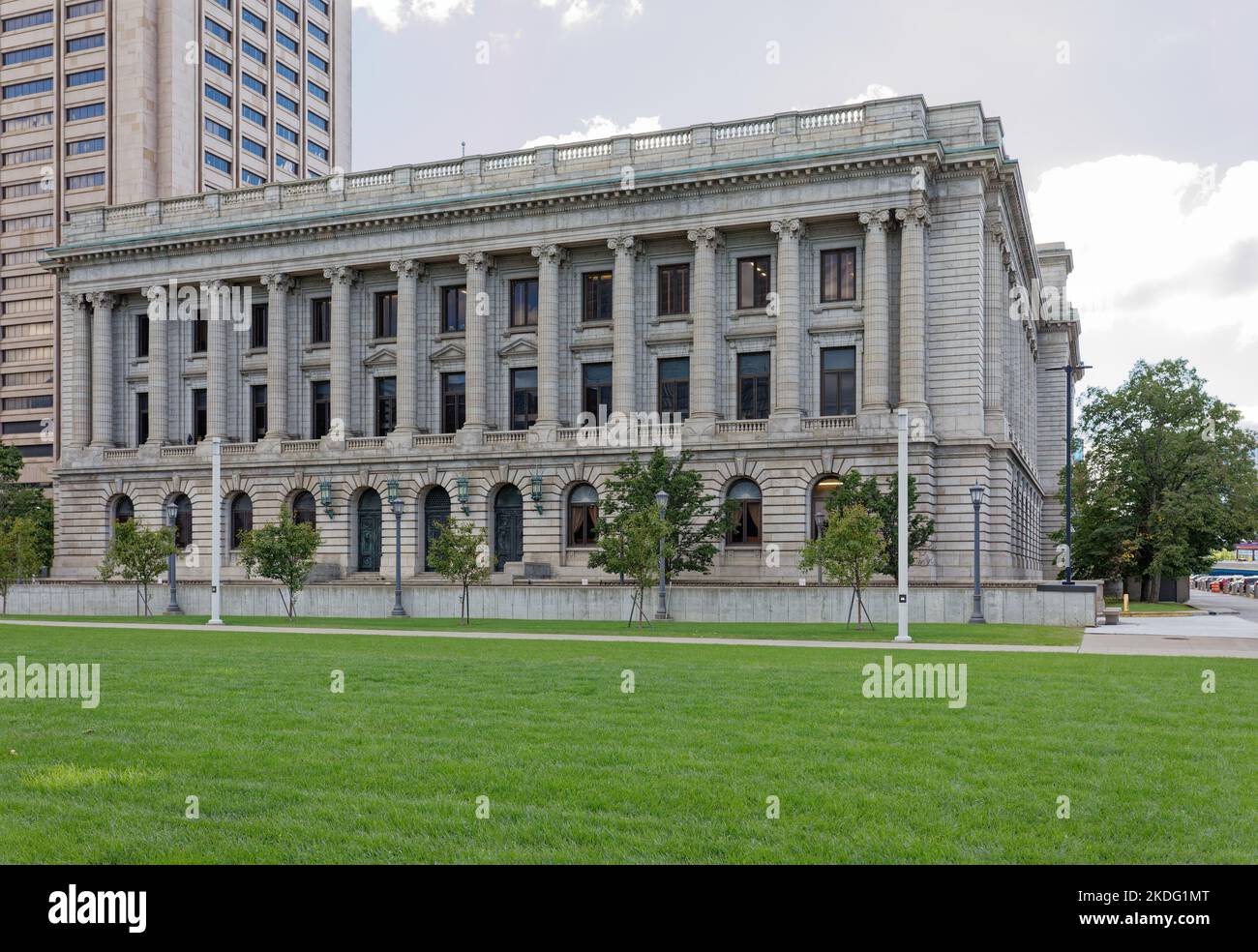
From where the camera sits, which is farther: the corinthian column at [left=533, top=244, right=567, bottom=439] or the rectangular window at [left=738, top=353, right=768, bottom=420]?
the corinthian column at [left=533, top=244, right=567, bottom=439]

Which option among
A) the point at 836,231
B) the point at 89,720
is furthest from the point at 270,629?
the point at 836,231

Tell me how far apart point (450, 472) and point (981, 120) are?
32859 millimetres

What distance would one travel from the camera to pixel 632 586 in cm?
4106

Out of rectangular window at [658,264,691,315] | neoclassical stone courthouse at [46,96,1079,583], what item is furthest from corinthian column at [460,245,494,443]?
rectangular window at [658,264,691,315]

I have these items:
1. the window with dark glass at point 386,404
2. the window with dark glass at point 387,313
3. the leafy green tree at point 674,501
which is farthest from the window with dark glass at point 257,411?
the leafy green tree at point 674,501

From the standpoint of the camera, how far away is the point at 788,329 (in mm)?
57281

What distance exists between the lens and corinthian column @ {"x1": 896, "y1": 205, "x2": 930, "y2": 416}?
2154 inches

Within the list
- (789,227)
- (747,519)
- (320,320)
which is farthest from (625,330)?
(320,320)

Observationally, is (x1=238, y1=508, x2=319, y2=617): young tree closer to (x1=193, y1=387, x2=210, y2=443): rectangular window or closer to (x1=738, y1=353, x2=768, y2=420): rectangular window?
(x1=738, y1=353, x2=768, y2=420): rectangular window

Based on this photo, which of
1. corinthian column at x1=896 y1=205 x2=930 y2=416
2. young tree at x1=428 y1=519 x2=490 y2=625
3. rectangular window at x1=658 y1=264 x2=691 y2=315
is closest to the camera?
young tree at x1=428 y1=519 x2=490 y2=625

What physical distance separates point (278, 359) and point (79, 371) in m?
15.5

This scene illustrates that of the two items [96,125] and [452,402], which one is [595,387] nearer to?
[452,402]

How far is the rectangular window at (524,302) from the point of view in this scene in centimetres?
6450

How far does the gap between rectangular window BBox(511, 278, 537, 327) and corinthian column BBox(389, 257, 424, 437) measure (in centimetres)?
570
